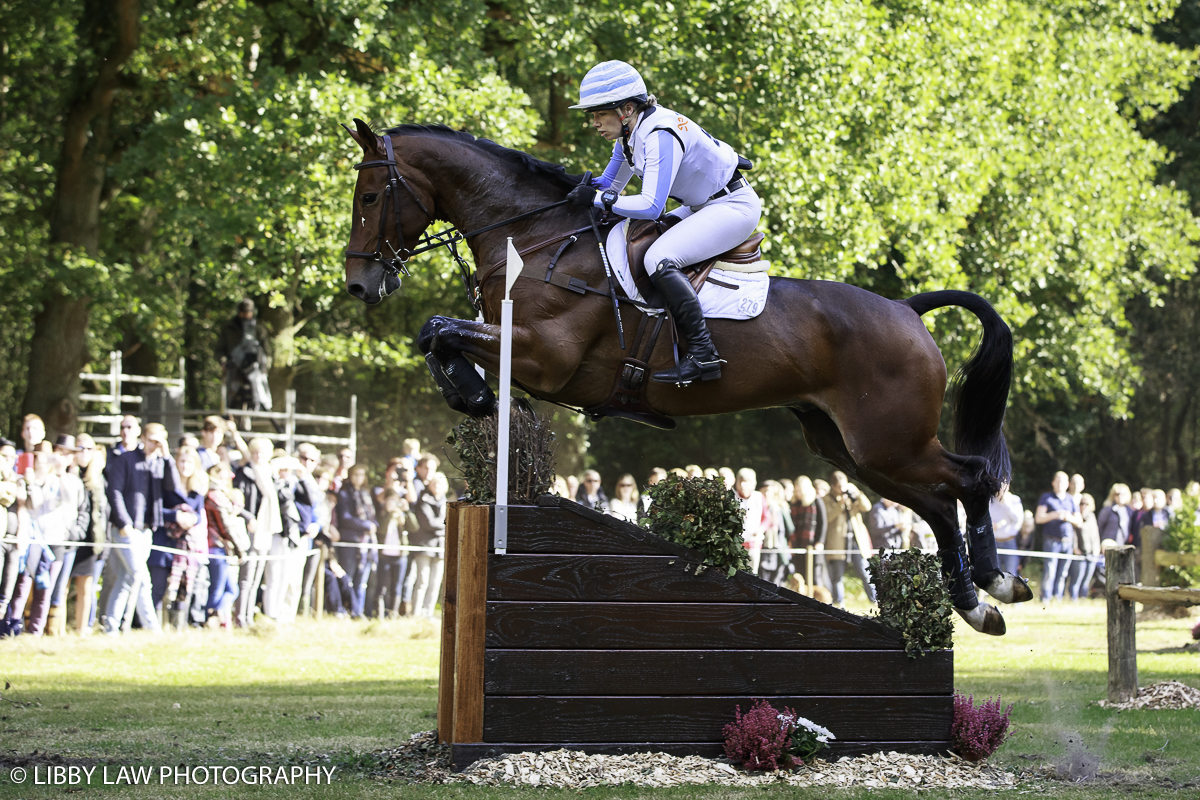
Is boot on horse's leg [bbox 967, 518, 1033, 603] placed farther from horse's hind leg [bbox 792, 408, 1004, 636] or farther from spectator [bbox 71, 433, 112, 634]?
spectator [bbox 71, 433, 112, 634]

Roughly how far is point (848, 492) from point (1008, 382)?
29.8 ft

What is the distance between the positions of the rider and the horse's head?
773 millimetres

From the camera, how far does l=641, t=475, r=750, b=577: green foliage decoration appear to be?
5426 mm

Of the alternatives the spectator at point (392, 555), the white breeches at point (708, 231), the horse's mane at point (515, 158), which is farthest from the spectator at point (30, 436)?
the white breeches at point (708, 231)

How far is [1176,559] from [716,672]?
11051 mm

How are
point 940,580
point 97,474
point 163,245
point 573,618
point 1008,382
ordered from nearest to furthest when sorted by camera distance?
point 573,618 → point 940,580 → point 1008,382 → point 97,474 → point 163,245

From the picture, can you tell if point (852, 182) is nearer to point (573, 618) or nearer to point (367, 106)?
point (367, 106)

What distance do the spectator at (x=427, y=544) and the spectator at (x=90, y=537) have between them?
11.8 ft

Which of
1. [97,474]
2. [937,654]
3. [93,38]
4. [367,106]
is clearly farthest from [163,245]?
[937,654]

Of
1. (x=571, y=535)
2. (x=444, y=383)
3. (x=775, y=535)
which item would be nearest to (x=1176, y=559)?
(x=775, y=535)

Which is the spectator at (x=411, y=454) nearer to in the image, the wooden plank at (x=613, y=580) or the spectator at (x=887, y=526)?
the spectator at (x=887, y=526)

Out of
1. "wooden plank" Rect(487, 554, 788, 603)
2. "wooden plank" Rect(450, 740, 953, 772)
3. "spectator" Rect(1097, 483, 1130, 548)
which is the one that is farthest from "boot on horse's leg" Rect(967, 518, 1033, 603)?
"spectator" Rect(1097, 483, 1130, 548)

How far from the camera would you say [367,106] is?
42.8 ft

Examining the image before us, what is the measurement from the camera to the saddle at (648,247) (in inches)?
217
